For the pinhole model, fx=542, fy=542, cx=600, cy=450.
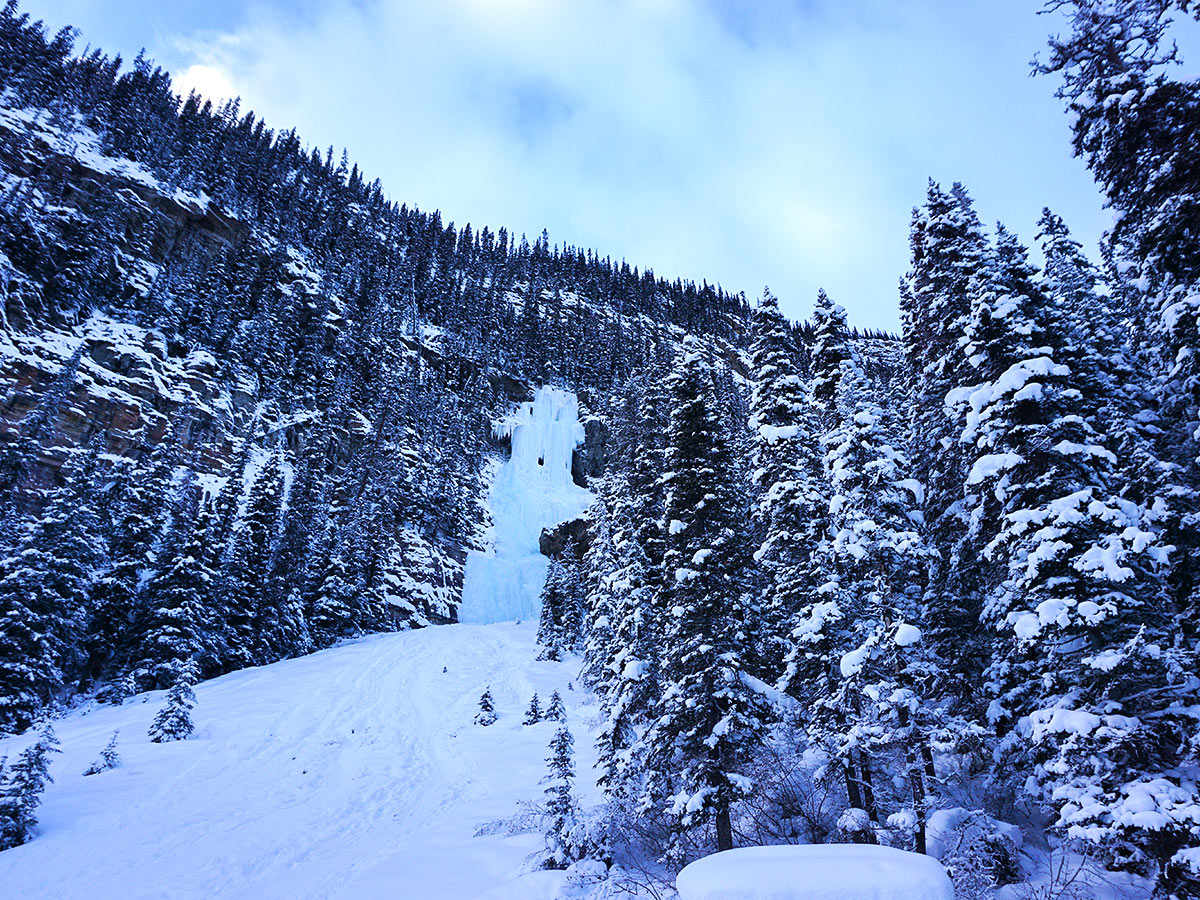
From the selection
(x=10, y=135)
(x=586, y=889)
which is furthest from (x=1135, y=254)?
(x=10, y=135)

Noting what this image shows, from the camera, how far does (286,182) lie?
116375 mm

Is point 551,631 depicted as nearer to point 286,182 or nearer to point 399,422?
point 399,422

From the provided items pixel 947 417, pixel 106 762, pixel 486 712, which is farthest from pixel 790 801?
pixel 106 762

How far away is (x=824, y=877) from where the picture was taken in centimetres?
399

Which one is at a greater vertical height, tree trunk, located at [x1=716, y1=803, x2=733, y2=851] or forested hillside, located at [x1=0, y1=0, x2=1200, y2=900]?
forested hillside, located at [x1=0, y1=0, x2=1200, y2=900]

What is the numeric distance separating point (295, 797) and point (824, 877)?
16.6 meters

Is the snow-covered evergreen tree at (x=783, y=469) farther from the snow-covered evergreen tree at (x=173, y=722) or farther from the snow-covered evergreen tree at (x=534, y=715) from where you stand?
the snow-covered evergreen tree at (x=173, y=722)

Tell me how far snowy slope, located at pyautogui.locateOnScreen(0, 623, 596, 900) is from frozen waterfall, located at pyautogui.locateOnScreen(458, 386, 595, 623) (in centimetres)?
3578

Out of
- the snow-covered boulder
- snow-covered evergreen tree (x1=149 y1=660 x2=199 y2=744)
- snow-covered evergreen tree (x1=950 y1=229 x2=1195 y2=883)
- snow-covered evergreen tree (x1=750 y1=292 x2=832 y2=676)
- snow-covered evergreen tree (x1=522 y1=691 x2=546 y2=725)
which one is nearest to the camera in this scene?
the snow-covered boulder

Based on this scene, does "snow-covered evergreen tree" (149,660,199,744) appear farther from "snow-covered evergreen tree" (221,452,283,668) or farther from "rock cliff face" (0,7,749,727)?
"snow-covered evergreen tree" (221,452,283,668)

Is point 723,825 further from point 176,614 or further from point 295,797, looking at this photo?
point 176,614

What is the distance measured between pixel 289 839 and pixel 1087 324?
22888 mm

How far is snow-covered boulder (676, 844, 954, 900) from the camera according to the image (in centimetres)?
389

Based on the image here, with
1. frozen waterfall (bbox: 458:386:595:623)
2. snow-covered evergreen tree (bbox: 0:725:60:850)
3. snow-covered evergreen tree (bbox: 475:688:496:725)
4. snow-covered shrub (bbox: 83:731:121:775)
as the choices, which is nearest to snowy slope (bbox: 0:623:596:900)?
snow-covered shrub (bbox: 83:731:121:775)
